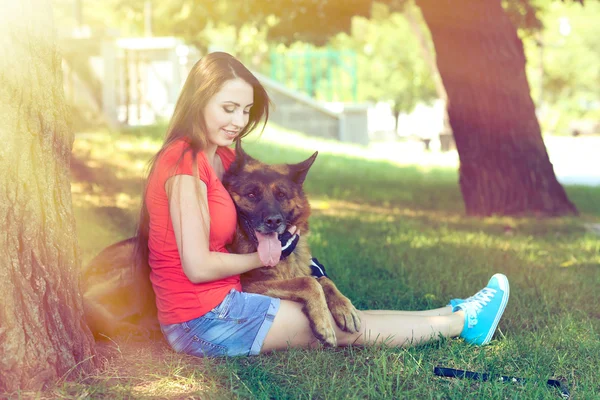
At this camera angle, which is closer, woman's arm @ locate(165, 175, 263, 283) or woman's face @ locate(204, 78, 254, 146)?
woman's arm @ locate(165, 175, 263, 283)

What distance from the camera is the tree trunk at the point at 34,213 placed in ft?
10.5

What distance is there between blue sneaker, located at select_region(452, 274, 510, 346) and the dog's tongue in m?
1.21

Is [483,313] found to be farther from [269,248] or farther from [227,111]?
[227,111]

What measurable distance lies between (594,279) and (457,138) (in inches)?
167

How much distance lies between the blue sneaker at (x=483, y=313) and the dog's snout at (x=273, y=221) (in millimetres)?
1238

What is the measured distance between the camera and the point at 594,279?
5969 mm

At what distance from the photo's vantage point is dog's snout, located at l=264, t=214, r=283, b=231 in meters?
3.95

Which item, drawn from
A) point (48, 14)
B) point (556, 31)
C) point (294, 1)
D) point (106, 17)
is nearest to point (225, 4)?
point (294, 1)

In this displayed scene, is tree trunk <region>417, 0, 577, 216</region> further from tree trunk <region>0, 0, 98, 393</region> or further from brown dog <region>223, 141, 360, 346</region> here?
tree trunk <region>0, 0, 98, 393</region>

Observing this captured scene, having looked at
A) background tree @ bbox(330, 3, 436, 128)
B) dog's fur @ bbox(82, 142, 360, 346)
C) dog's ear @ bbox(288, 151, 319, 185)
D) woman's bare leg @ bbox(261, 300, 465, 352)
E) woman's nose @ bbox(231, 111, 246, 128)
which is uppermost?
background tree @ bbox(330, 3, 436, 128)

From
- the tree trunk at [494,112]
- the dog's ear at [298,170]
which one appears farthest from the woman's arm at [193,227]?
the tree trunk at [494,112]

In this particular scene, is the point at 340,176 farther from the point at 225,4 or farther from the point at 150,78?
the point at 150,78

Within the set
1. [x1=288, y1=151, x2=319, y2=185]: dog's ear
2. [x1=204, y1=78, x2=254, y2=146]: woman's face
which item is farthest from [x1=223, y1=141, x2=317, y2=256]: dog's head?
[x1=204, y1=78, x2=254, y2=146]: woman's face

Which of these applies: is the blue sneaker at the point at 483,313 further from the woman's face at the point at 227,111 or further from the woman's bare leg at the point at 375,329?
the woman's face at the point at 227,111
